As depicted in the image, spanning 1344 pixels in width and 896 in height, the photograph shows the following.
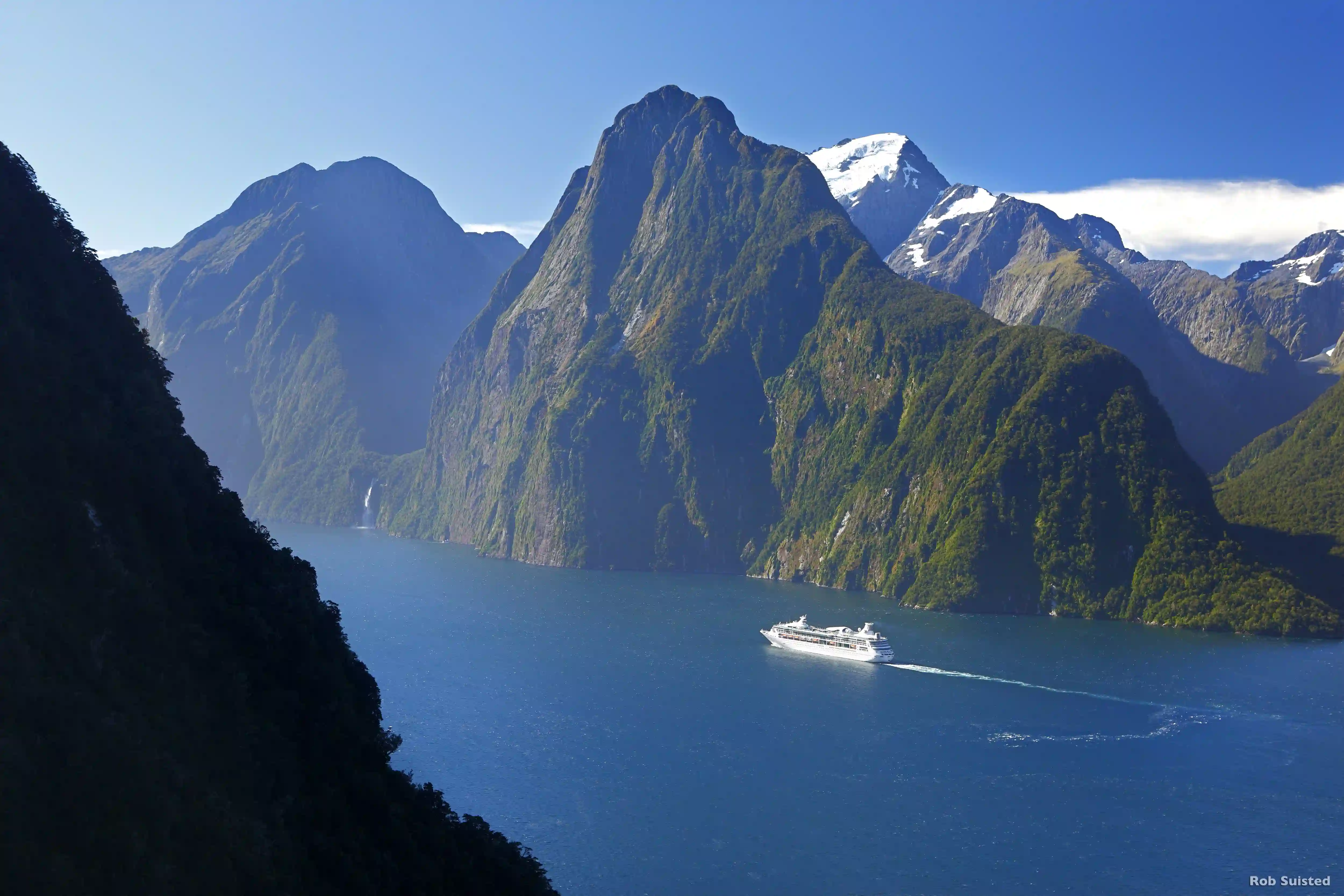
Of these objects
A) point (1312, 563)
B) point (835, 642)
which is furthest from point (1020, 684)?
point (1312, 563)

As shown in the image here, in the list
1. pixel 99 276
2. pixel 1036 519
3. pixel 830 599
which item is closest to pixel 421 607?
pixel 830 599

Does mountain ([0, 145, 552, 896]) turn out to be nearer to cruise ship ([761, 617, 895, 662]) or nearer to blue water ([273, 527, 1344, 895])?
blue water ([273, 527, 1344, 895])

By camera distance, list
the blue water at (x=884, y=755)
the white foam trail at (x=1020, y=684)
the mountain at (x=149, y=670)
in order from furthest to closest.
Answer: the white foam trail at (x=1020, y=684), the blue water at (x=884, y=755), the mountain at (x=149, y=670)

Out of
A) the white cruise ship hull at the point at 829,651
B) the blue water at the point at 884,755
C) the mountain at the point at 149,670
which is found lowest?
→ the blue water at the point at 884,755

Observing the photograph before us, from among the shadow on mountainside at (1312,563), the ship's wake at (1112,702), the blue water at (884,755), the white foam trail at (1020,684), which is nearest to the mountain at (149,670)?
the blue water at (884,755)

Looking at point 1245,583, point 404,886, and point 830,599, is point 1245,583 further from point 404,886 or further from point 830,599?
point 404,886

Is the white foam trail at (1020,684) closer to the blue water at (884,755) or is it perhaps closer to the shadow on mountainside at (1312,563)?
the blue water at (884,755)
